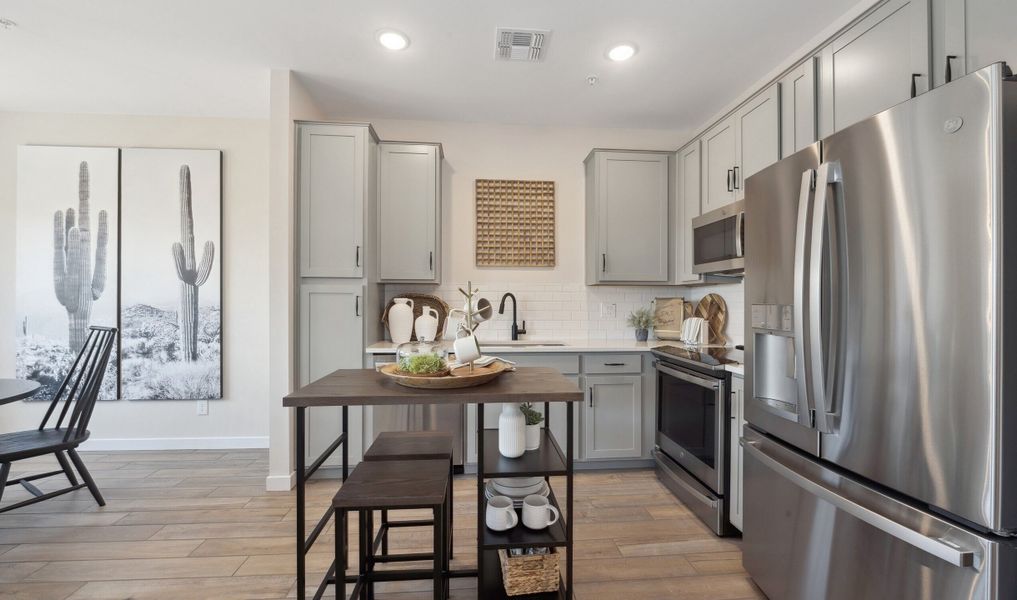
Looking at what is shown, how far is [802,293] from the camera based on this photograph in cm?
143

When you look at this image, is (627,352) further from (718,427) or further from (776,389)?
(776,389)

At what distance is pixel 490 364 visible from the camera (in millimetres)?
1650

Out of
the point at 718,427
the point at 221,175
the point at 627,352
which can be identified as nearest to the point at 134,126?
the point at 221,175

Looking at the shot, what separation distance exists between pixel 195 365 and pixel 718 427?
12.3 feet

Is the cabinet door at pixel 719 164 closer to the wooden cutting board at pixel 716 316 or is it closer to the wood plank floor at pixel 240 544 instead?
the wooden cutting board at pixel 716 316

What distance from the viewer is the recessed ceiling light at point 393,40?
236cm

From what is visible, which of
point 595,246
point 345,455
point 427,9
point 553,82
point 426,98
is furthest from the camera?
point 595,246

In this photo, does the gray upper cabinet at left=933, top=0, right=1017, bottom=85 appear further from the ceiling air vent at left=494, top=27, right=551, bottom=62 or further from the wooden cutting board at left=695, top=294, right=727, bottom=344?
the wooden cutting board at left=695, top=294, right=727, bottom=344

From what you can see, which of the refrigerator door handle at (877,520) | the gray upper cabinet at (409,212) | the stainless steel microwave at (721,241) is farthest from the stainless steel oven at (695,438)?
the gray upper cabinet at (409,212)

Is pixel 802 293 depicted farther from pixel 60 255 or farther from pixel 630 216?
pixel 60 255

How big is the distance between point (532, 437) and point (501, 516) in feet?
0.98

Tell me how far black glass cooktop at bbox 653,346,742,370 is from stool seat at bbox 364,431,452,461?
140 cm

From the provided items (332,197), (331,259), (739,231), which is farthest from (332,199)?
(739,231)

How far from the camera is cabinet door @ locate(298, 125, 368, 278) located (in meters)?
2.90
